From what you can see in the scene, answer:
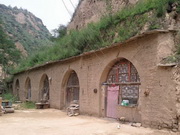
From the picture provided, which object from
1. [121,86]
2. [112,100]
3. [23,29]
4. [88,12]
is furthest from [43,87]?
[23,29]

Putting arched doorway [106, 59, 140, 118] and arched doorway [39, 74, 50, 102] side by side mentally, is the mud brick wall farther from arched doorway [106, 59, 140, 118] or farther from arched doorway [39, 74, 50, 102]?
arched doorway [39, 74, 50, 102]

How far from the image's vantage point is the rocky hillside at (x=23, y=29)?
41.1 metres

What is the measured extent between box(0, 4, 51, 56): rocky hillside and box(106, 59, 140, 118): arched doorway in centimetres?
3071

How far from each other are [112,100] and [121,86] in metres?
0.86

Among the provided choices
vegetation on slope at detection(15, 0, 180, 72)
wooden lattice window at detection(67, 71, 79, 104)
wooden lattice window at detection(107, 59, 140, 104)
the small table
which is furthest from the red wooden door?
the small table

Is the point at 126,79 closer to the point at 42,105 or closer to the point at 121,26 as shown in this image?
the point at 121,26

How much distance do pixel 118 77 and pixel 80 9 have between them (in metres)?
11.8

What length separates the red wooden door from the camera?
32.2 ft

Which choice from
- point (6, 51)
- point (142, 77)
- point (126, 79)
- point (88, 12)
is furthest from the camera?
point (6, 51)

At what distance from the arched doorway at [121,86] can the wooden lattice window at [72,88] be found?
3.27 m

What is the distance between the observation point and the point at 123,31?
31.7ft

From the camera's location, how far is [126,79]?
9.41 m

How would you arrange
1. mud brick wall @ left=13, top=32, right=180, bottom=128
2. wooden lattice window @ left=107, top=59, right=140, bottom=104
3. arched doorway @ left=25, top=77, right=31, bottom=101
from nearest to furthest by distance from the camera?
1. mud brick wall @ left=13, top=32, right=180, bottom=128
2. wooden lattice window @ left=107, top=59, right=140, bottom=104
3. arched doorway @ left=25, top=77, right=31, bottom=101

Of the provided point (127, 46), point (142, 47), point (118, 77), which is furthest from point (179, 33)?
point (118, 77)
